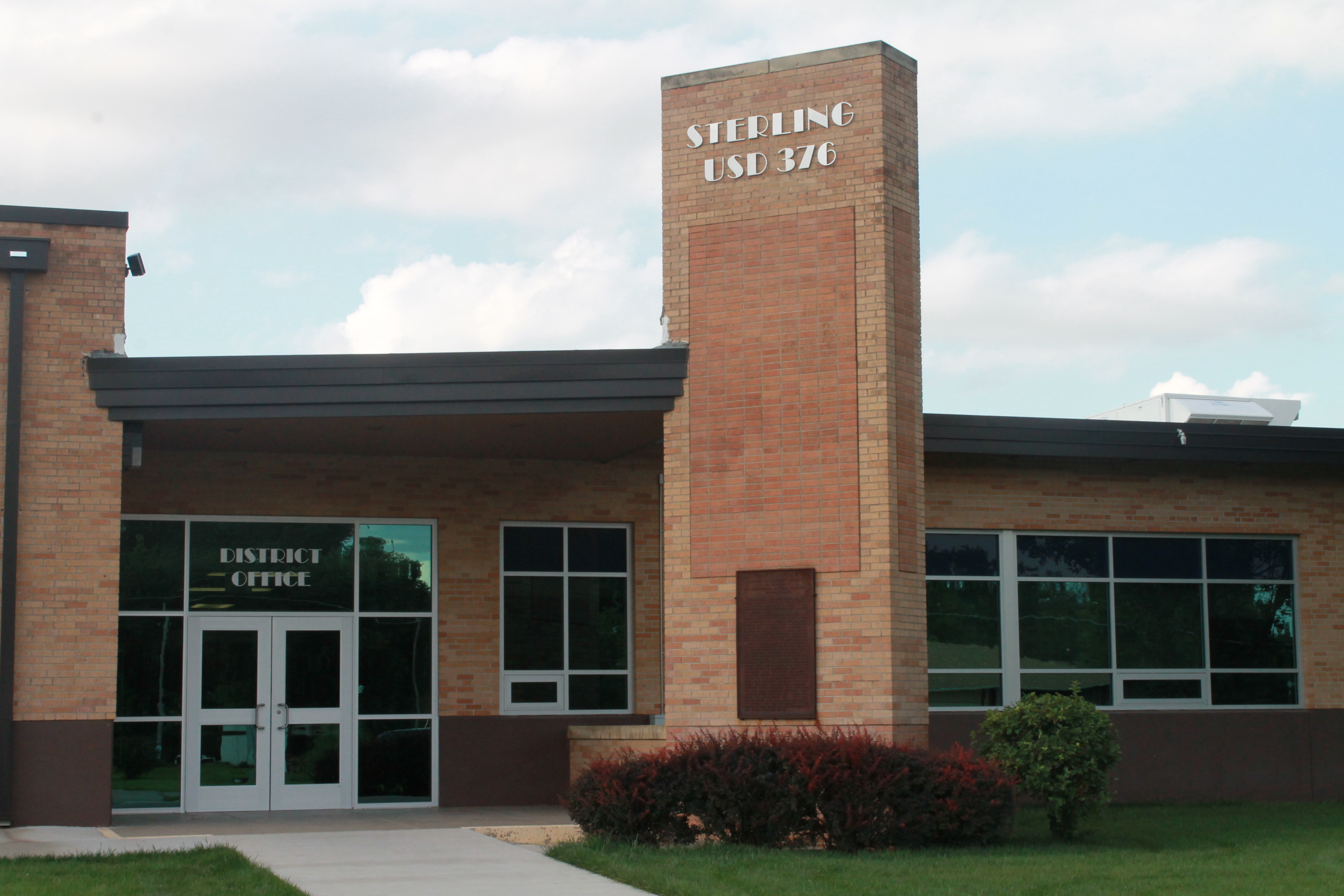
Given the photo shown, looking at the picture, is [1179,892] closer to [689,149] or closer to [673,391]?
[673,391]

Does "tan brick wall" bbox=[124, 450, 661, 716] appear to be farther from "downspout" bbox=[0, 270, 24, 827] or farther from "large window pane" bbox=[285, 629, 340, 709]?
"downspout" bbox=[0, 270, 24, 827]

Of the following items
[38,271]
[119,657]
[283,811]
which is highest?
[38,271]

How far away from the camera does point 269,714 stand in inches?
699

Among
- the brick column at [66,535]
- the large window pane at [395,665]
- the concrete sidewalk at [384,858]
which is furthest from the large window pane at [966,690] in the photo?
the brick column at [66,535]

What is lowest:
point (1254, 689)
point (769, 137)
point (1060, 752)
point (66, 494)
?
point (1060, 752)

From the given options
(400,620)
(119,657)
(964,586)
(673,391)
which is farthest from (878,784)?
(119,657)

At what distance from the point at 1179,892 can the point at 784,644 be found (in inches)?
193

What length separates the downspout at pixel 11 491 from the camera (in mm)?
14734

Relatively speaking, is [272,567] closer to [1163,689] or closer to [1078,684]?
[1078,684]

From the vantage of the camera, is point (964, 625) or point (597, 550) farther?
point (597, 550)

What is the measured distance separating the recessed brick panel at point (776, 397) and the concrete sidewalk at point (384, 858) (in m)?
3.81

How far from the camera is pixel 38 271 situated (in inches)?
601

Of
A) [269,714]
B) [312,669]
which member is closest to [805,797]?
[312,669]

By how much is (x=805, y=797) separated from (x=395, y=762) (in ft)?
23.4
